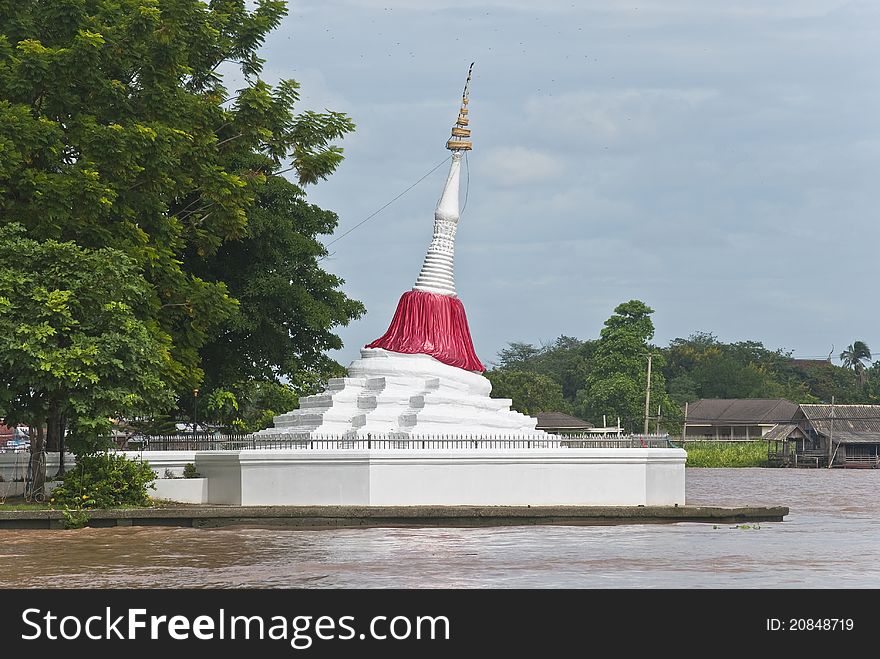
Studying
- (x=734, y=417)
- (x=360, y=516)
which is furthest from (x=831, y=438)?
(x=360, y=516)

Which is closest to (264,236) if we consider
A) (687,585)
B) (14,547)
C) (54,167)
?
(54,167)

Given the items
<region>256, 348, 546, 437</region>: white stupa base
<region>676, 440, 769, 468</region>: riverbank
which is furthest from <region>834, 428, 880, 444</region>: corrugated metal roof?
<region>256, 348, 546, 437</region>: white stupa base

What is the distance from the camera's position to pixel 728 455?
2746 inches

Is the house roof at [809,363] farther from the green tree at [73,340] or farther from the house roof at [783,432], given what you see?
the green tree at [73,340]

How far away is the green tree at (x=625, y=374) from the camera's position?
74.1 m

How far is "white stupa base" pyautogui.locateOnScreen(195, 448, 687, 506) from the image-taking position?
24.2m

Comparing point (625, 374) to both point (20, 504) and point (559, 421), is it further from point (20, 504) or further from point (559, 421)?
point (20, 504)

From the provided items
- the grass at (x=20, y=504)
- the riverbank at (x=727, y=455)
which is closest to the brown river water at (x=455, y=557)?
the grass at (x=20, y=504)

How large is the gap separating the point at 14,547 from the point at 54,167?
7685 millimetres

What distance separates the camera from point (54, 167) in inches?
963

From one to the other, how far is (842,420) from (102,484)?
52.4 meters

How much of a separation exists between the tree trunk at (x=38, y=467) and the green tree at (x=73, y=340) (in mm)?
1609

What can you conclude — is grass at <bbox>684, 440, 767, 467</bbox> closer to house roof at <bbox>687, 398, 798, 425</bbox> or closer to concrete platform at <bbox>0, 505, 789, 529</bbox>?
house roof at <bbox>687, 398, 798, 425</bbox>

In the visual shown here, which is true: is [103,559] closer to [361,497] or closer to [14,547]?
[14,547]
